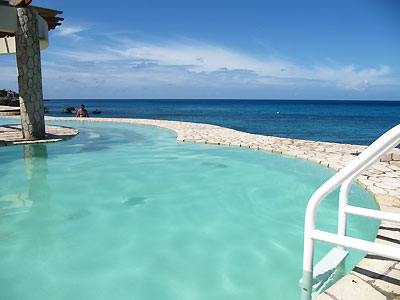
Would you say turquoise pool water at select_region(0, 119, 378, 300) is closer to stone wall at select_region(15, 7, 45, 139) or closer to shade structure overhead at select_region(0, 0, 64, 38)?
stone wall at select_region(15, 7, 45, 139)

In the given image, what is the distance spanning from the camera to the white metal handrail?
2201 millimetres

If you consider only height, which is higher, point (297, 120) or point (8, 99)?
point (8, 99)

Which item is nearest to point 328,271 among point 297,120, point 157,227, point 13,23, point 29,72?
point 157,227

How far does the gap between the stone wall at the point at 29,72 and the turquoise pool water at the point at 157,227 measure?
2660 millimetres

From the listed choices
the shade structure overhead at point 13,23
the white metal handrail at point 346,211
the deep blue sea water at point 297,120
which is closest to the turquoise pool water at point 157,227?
the white metal handrail at point 346,211

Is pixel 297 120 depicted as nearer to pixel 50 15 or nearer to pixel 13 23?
pixel 50 15

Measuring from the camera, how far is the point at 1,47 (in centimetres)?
1332

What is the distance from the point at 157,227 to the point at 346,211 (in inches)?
106

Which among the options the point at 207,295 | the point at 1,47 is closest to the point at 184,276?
the point at 207,295

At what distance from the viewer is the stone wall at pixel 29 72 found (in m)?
10.1

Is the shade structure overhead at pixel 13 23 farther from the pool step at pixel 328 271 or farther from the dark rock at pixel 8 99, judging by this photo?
the dark rock at pixel 8 99

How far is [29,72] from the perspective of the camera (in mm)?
10570

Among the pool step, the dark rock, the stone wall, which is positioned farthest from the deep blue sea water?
the pool step

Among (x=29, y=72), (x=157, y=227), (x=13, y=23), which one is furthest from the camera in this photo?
(x=29, y=72)
